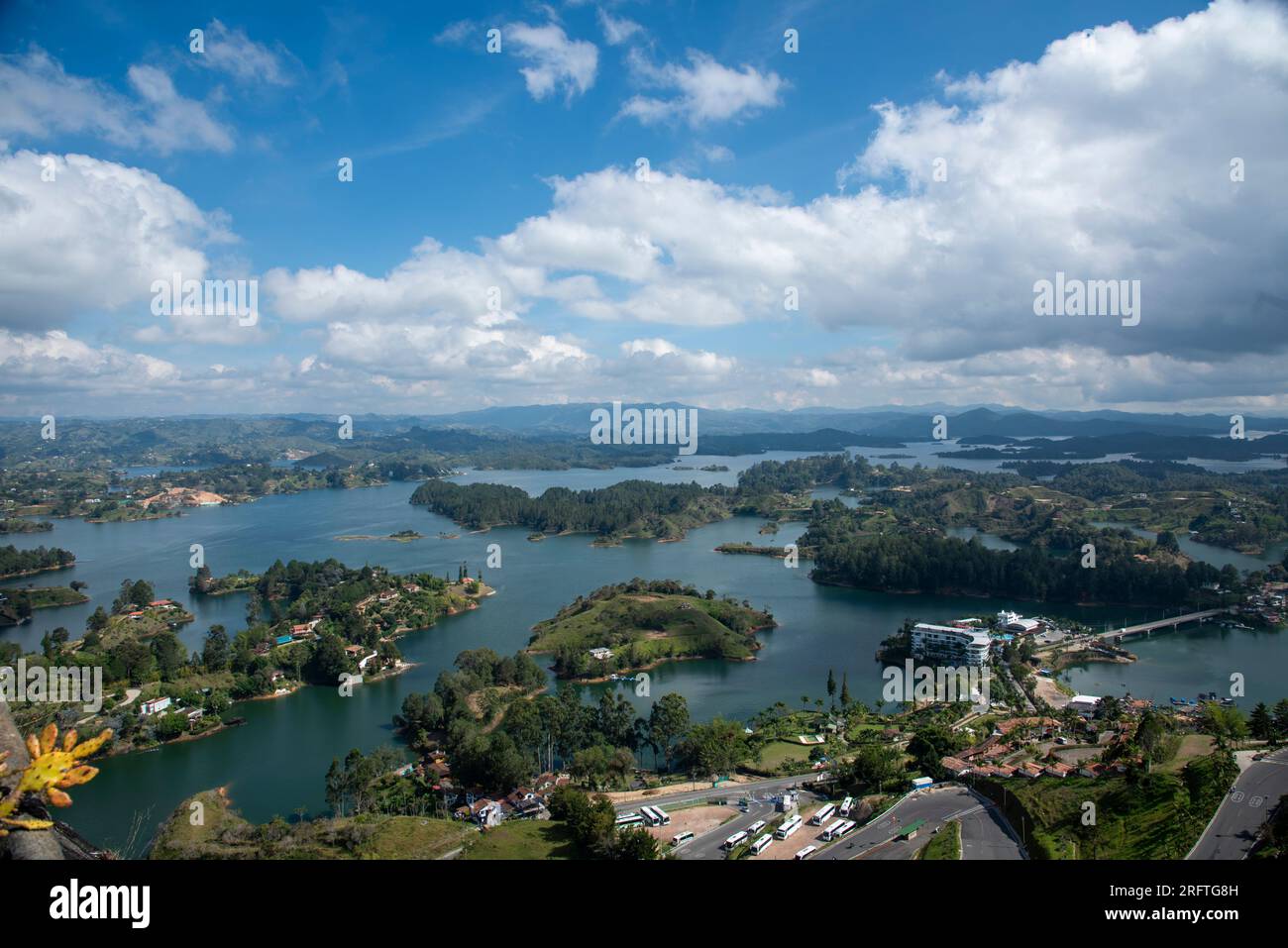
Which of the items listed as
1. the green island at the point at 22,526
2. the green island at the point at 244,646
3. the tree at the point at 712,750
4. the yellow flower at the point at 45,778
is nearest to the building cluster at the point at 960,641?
the tree at the point at 712,750

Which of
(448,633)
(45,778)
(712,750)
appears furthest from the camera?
(448,633)

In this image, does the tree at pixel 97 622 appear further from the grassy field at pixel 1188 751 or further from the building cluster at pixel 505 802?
the grassy field at pixel 1188 751

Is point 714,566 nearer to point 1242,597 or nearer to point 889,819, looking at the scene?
point 1242,597

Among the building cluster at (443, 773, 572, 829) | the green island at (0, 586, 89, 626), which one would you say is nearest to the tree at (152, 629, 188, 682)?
the building cluster at (443, 773, 572, 829)

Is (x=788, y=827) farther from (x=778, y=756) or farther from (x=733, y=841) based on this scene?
(x=778, y=756)

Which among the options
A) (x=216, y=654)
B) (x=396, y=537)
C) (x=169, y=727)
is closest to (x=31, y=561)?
(x=396, y=537)
